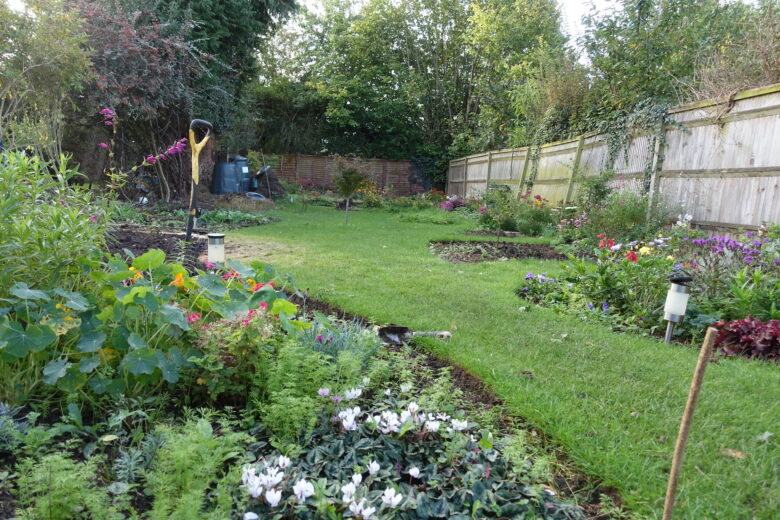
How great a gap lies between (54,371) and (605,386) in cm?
232

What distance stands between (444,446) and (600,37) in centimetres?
991

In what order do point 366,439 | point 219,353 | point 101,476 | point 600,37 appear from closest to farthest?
1. point 101,476
2. point 366,439
3. point 219,353
4. point 600,37

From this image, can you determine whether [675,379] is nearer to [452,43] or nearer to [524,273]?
[524,273]

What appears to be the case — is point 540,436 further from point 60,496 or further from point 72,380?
point 72,380

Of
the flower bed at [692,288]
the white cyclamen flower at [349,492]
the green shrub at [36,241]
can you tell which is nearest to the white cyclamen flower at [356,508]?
the white cyclamen flower at [349,492]

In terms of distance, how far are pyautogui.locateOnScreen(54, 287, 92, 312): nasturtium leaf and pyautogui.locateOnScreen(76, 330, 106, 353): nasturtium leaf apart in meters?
0.09

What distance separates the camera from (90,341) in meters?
1.74

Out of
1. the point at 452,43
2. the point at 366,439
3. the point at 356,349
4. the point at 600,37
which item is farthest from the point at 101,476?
the point at 452,43

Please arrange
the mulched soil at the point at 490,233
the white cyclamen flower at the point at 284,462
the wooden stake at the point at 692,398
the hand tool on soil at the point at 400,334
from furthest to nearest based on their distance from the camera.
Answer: the mulched soil at the point at 490,233 → the hand tool on soil at the point at 400,334 → the white cyclamen flower at the point at 284,462 → the wooden stake at the point at 692,398

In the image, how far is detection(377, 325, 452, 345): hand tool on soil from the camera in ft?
9.75

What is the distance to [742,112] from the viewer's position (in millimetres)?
5367

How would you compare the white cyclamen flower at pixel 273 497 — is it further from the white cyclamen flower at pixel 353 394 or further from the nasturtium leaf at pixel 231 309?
the nasturtium leaf at pixel 231 309

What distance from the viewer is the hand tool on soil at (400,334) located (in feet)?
9.75

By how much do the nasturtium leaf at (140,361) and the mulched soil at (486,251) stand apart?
4358 millimetres
